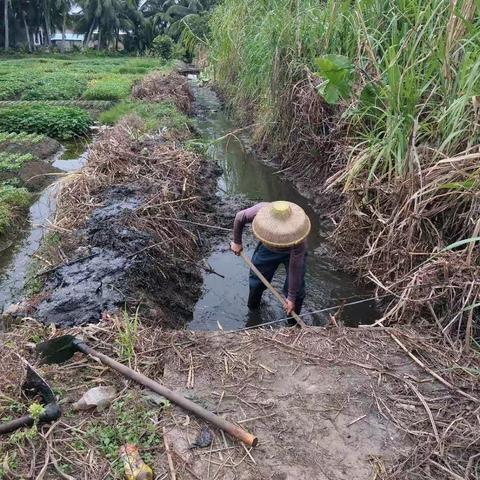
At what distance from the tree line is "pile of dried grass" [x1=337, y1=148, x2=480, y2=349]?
33.3 meters

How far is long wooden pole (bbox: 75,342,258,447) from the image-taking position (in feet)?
7.89

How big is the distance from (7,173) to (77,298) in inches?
204

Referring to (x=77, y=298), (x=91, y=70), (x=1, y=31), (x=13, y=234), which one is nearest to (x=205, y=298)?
(x=77, y=298)

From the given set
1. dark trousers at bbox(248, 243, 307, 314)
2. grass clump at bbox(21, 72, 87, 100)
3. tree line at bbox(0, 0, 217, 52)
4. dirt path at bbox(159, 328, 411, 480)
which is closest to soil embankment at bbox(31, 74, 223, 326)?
dark trousers at bbox(248, 243, 307, 314)

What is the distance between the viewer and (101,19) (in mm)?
39031

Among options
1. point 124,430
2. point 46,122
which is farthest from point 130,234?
point 46,122

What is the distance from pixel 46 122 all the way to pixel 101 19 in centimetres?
3175

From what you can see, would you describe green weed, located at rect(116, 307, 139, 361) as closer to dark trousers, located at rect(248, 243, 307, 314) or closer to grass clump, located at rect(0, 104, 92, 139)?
dark trousers, located at rect(248, 243, 307, 314)

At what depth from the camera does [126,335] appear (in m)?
2.94

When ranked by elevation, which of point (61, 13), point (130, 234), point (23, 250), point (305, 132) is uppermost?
point (61, 13)

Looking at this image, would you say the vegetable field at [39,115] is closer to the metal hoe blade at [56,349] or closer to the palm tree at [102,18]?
the metal hoe blade at [56,349]

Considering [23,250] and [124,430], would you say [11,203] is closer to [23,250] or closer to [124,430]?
[23,250]

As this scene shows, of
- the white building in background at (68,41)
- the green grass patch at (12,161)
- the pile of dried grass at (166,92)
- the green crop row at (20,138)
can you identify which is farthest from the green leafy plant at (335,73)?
the white building in background at (68,41)

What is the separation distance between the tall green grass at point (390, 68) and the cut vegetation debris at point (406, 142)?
14mm
